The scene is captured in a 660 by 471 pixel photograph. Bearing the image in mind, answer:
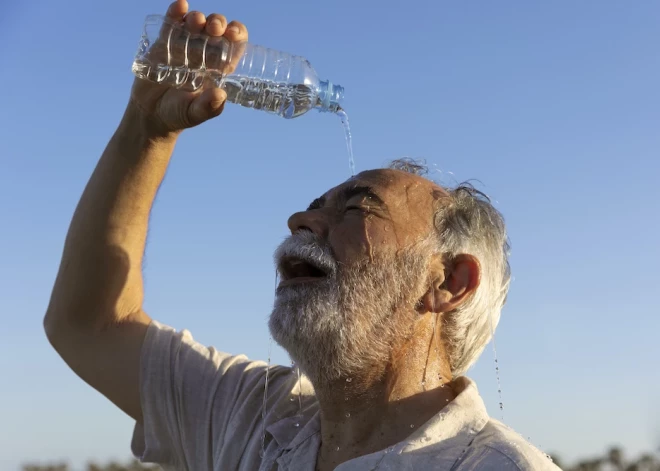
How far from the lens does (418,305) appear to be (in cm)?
380

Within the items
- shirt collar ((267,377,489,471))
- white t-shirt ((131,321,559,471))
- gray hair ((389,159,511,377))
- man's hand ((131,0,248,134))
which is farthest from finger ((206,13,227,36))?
shirt collar ((267,377,489,471))

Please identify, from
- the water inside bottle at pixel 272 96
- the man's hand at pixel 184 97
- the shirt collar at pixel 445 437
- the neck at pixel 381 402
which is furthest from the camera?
the water inside bottle at pixel 272 96

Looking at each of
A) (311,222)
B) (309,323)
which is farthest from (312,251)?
(309,323)

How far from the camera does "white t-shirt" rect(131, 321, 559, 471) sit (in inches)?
139

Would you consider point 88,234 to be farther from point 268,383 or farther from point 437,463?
point 437,463

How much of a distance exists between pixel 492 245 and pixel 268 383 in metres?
1.32

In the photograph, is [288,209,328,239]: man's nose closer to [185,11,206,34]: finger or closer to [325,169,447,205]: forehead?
[325,169,447,205]: forehead

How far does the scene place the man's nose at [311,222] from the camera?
3777 millimetres

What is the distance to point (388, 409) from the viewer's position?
3.53 m

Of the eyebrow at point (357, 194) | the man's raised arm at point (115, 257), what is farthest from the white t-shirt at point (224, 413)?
the eyebrow at point (357, 194)

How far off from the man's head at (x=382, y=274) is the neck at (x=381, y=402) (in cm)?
5


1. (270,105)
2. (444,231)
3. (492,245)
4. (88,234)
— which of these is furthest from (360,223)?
(88,234)

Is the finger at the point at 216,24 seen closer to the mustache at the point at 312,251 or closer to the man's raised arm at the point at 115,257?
the man's raised arm at the point at 115,257

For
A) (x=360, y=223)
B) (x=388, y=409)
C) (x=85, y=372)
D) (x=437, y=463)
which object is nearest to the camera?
(x=437, y=463)
